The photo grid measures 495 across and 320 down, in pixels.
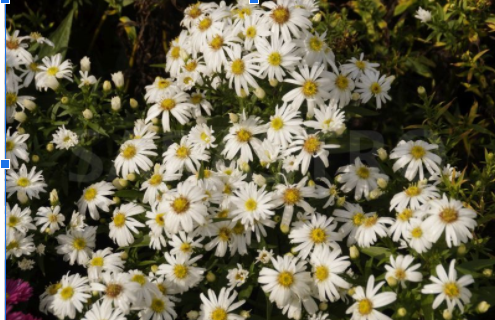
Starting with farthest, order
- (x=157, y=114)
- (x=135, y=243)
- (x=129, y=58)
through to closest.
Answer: (x=129, y=58), (x=157, y=114), (x=135, y=243)

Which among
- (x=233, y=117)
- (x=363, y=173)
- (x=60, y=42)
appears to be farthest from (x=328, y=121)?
(x=60, y=42)

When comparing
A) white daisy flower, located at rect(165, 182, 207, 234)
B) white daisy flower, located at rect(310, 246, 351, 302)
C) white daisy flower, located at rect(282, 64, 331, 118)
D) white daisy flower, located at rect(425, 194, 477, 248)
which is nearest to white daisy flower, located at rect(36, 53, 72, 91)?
white daisy flower, located at rect(165, 182, 207, 234)

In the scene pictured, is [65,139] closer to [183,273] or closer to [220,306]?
[183,273]

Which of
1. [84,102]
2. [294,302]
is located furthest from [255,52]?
[294,302]

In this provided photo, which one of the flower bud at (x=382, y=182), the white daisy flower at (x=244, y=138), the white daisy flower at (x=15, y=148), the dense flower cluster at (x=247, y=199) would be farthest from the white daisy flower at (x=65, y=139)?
the flower bud at (x=382, y=182)

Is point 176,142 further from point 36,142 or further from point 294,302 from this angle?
point 294,302

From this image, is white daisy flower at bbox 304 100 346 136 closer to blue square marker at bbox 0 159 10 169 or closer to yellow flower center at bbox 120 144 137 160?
yellow flower center at bbox 120 144 137 160
